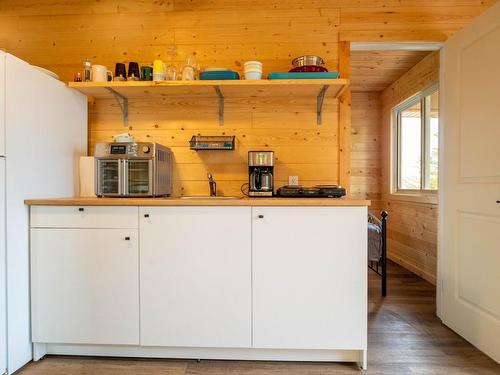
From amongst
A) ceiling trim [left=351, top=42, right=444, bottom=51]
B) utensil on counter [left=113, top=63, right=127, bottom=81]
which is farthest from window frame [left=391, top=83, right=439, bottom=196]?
utensil on counter [left=113, top=63, right=127, bottom=81]

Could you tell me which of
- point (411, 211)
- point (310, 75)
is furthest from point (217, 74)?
point (411, 211)

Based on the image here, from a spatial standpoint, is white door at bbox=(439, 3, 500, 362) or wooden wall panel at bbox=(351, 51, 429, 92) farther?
wooden wall panel at bbox=(351, 51, 429, 92)

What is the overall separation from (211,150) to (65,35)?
58.0 inches

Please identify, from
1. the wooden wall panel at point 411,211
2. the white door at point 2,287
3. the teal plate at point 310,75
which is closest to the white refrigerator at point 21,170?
the white door at point 2,287

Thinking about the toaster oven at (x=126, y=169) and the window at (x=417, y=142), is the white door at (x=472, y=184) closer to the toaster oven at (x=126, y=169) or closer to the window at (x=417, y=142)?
the window at (x=417, y=142)

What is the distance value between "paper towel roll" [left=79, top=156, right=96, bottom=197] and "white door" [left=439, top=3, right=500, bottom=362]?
8.28 feet

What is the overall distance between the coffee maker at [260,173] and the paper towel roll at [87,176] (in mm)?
1113

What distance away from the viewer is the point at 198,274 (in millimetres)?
1816

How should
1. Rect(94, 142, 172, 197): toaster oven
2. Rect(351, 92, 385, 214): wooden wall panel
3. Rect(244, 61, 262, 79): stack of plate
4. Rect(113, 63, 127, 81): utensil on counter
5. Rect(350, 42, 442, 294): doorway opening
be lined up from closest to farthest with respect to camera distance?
Rect(94, 142, 172, 197): toaster oven
Rect(244, 61, 262, 79): stack of plate
Rect(113, 63, 127, 81): utensil on counter
Rect(350, 42, 442, 294): doorway opening
Rect(351, 92, 385, 214): wooden wall panel

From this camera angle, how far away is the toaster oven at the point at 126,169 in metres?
2.04

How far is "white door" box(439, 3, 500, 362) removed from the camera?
6.17 feet

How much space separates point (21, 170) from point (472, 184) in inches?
107

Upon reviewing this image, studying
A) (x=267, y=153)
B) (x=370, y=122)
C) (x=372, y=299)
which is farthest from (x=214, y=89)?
(x=370, y=122)

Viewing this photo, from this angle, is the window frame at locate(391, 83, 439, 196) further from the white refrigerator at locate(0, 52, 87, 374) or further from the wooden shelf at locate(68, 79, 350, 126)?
the white refrigerator at locate(0, 52, 87, 374)
